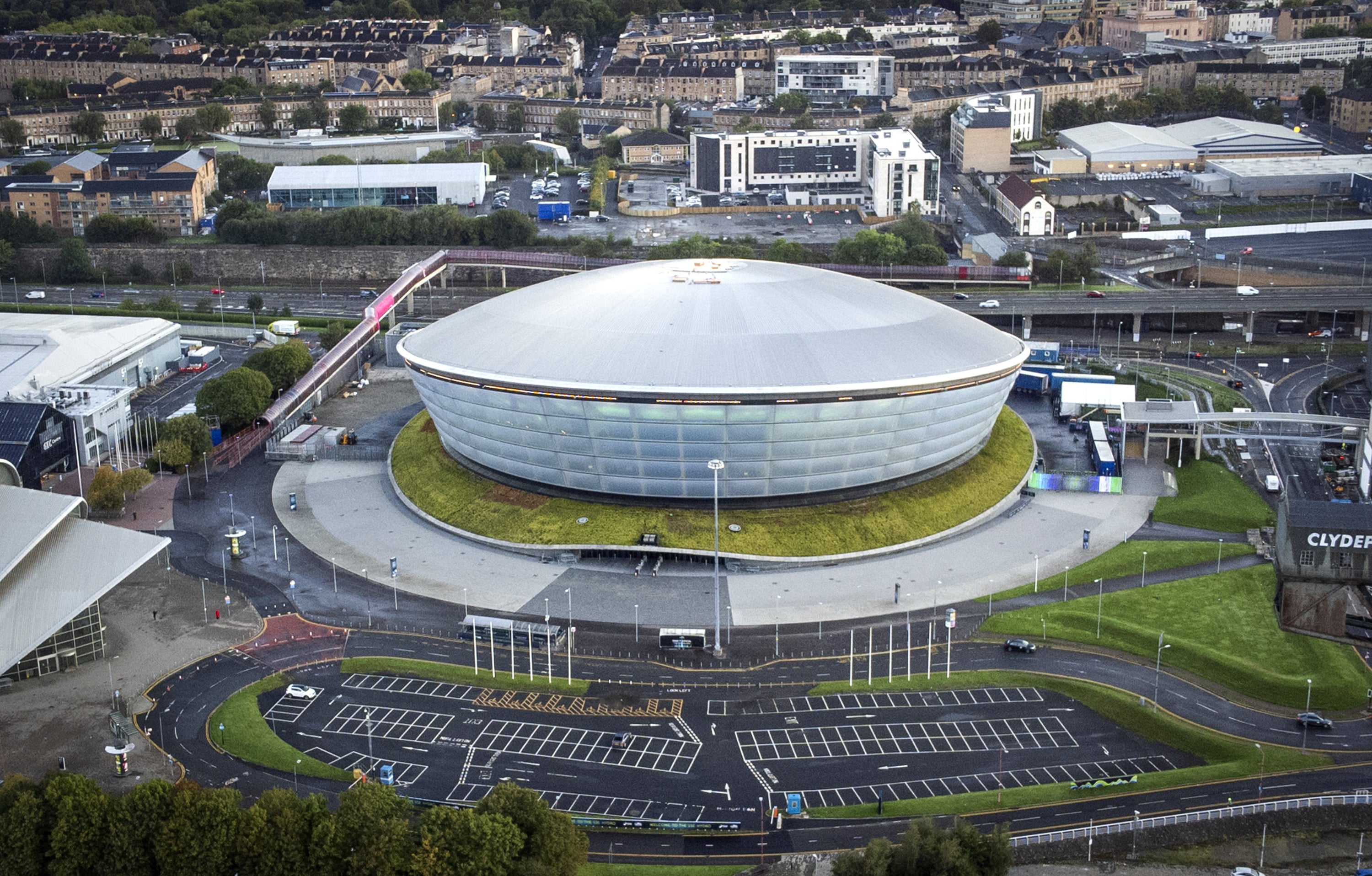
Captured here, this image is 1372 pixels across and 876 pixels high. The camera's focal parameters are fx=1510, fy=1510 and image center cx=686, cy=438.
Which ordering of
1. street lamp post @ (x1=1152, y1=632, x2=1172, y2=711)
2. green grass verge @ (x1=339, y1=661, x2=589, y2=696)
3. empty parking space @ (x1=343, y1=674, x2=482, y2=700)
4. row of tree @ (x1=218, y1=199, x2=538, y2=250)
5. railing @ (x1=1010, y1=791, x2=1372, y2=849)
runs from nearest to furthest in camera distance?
railing @ (x1=1010, y1=791, x2=1372, y2=849), street lamp post @ (x1=1152, y1=632, x2=1172, y2=711), empty parking space @ (x1=343, y1=674, x2=482, y2=700), green grass verge @ (x1=339, y1=661, x2=589, y2=696), row of tree @ (x1=218, y1=199, x2=538, y2=250)

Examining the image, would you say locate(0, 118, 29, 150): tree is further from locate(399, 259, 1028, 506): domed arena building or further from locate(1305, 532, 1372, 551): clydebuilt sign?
locate(1305, 532, 1372, 551): clydebuilt sign

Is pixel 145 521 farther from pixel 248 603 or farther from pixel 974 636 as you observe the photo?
Result: pixel 974 636

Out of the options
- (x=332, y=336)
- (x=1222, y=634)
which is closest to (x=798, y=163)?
(x=332, y=336)

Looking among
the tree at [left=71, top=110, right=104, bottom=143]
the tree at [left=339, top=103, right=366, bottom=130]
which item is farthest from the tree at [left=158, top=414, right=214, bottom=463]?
the tree at [left=71, top=110, right=104, bottom=143]

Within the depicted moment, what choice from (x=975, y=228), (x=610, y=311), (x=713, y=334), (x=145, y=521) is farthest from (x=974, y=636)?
(x=975, y=228)

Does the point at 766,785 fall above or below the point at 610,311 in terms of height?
below
